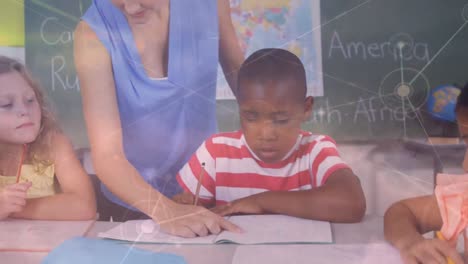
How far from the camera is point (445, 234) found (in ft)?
2.97

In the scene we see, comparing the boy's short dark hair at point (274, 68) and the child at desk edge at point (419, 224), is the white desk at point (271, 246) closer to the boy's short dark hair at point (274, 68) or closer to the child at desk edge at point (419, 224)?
the child at desk edge at point (419, 224)

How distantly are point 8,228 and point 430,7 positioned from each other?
32.9 inches

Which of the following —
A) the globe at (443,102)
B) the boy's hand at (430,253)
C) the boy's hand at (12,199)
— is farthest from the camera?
the boy's hand at (12,199)

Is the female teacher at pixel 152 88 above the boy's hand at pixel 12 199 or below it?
above

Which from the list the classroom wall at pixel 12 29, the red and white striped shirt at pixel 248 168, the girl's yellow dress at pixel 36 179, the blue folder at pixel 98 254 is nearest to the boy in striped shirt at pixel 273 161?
the red and white striped shirt at pixel 248 168

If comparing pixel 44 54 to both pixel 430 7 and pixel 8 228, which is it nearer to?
pixel 8 228

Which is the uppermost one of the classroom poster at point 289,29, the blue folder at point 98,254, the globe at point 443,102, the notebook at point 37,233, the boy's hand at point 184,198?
the classroom poster at point 289,29

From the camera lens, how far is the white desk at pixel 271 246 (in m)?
0.89

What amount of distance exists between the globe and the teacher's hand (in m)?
0.38

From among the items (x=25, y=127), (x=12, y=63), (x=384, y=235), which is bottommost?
(x=384, y=235)

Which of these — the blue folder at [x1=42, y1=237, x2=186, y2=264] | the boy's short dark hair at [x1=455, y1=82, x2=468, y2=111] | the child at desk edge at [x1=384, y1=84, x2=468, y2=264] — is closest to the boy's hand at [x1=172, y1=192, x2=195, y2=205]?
the blue folder at [x1=42, y1=237, x2=186, y2=264]

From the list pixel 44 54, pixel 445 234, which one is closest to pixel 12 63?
pixel 44 54

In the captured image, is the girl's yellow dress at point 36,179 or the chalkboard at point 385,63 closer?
the chalkboard at point 385,63

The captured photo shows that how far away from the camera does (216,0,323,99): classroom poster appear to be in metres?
0.95
